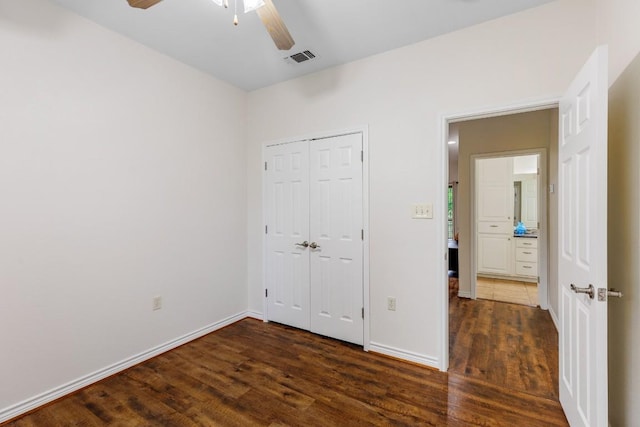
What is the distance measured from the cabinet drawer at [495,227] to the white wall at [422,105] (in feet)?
12.5

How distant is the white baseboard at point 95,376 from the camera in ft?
6.00

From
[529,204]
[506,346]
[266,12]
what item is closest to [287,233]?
[266,12]

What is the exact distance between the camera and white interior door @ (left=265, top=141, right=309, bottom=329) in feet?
10.1

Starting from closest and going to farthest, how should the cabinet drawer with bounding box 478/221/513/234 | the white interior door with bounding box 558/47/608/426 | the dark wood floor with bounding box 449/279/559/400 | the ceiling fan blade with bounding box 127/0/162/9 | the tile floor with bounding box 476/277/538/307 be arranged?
1. the white interior door with bounding box 558/47/608/426
2. the ceiling fan blade with bounding box 127/0/162/9
3. the dark wood floor with bounding box 449/279/559/400
4. the tile floor with bounding box 476/277/538/307
5. the cabinet drawer with bounding box 478/221/513/234

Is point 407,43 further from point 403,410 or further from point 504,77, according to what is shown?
point 403,410

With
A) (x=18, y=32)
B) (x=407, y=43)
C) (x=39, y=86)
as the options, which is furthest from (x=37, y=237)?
(x=407, y=43)

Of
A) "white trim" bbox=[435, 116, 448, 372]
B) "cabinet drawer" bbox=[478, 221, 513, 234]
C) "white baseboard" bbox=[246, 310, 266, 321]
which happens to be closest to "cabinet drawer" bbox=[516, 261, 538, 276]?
"cabinet drawer" bbox=[478, 221, 513, 234]

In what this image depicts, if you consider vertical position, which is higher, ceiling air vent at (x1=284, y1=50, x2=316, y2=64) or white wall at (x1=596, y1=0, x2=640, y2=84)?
ceiling air vent at (x1=284, y1=50, x2=316, y2=64)

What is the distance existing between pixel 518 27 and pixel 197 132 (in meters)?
2.87

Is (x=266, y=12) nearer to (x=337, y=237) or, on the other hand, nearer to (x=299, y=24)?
(x=299, y=24)

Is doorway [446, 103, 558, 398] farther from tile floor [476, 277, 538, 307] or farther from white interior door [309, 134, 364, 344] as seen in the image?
white interior door [309, 134, 364, 344]

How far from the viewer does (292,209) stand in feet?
10.4

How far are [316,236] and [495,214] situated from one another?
4057 millimetres

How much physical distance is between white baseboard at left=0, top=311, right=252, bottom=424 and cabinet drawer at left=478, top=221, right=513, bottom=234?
16.1ft
